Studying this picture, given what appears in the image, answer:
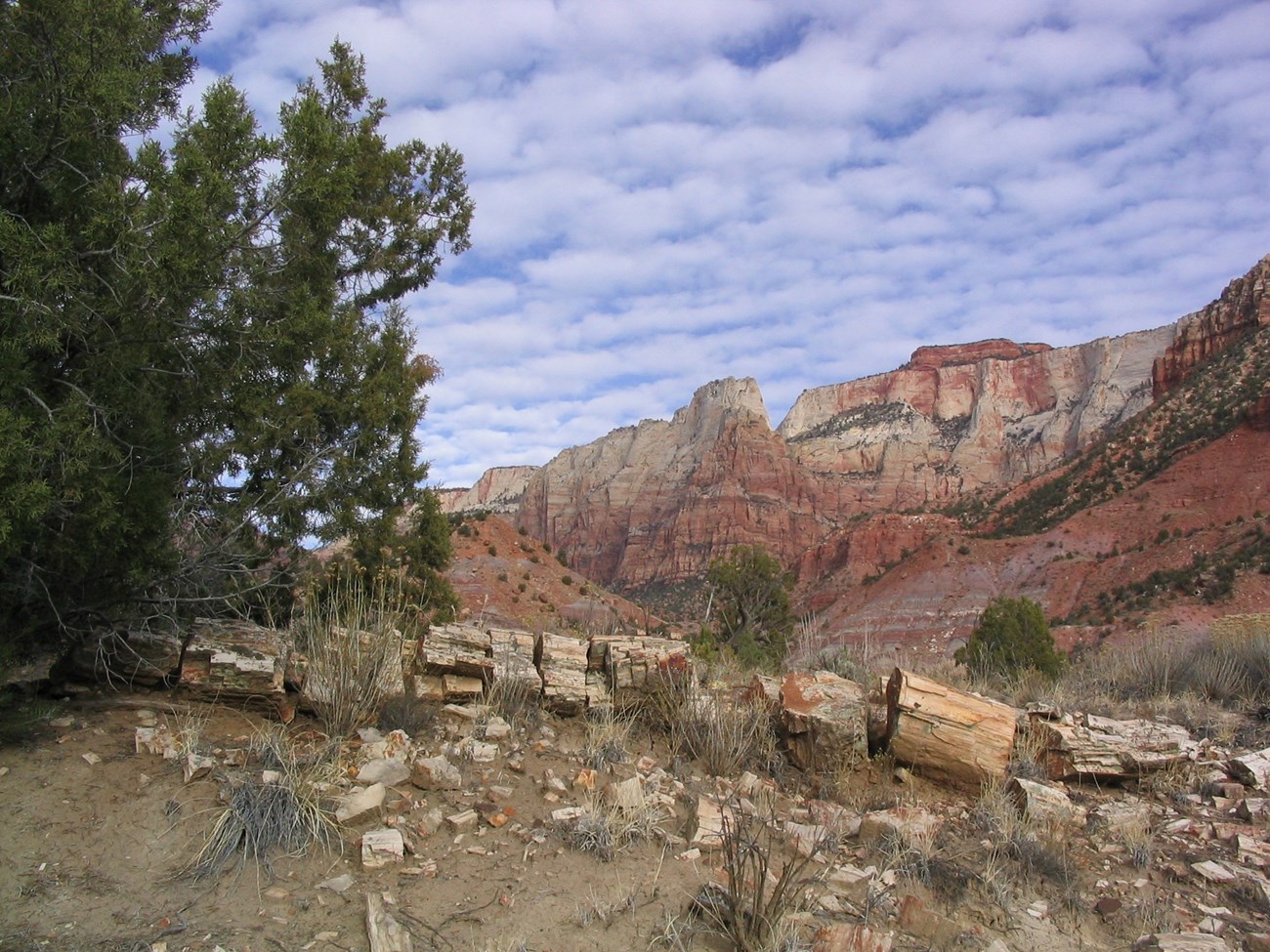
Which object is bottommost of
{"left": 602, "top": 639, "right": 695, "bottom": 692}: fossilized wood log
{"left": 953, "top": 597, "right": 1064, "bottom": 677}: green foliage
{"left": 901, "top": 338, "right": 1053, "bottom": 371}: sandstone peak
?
{"left": 953, "top": 597, "right": 1064, "bottom": 677}: green foliage

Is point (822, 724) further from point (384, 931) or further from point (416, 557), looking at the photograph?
point (416, 557)

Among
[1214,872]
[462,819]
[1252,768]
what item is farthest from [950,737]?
[462,819]

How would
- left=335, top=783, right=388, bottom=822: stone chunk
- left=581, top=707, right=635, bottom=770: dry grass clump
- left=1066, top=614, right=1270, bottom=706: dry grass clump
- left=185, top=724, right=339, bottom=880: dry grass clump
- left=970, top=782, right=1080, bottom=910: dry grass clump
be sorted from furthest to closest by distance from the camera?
left=1066, top=614, right=1270, bottom=706: dry grass clump
left=581, top=707, right=635, bottom=770: dry grass clump
left=970, top=782, right=1080, bottom=910: dry grass clump
left=335, top=783, right=388, bottom=822: stone chunk
left=185, top=724, right=339, bottom=880: dry grass clump

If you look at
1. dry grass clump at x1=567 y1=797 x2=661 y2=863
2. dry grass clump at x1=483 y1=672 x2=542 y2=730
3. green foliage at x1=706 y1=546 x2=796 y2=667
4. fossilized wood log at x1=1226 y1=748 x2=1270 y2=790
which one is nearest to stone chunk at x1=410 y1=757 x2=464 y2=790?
dry grass clump at x1=567 y1=797 x2=661 y2=863

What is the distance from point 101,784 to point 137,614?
5.15 ft

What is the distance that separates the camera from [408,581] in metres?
12.8

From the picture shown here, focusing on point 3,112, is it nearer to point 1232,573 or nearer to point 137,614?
point 137,614

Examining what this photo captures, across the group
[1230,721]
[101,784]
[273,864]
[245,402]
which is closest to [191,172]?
[245,402]

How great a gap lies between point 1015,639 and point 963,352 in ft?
423

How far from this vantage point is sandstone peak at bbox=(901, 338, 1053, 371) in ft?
439

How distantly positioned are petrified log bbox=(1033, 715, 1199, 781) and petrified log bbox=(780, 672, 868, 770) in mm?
1527

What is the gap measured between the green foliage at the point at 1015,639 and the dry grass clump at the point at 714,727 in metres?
12.1

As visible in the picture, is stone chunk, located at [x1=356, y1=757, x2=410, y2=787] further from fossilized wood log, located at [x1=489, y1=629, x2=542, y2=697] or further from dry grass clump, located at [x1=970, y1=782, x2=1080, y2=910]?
dry grass clump, located at [x1=970, y1=782, x2=1080, y2=910]

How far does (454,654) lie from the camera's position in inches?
265
